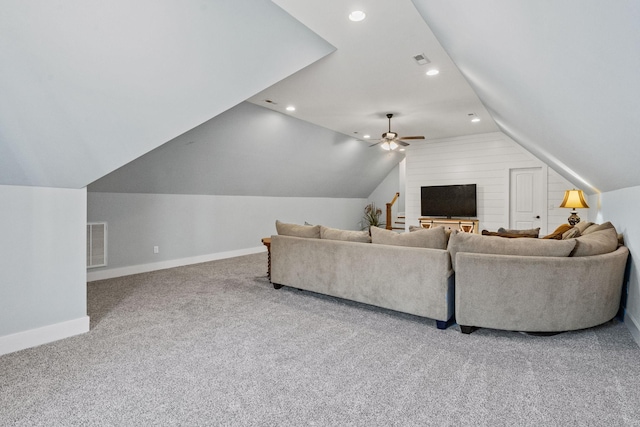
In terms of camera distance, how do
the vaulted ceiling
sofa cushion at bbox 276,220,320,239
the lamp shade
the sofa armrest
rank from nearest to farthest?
the vaulted ceiling, the sofa armrest, sofa cushion at bbox 276,220,320,239, the lamp shade

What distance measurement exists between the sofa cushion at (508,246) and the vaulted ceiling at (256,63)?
2.41 ft

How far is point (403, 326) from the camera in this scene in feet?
9.55

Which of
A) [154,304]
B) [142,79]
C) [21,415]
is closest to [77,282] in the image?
[154,304]

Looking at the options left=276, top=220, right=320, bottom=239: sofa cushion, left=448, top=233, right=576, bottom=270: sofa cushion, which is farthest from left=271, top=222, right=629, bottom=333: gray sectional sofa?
left=276, top=220, right=320, bottom=239: sofa cushion

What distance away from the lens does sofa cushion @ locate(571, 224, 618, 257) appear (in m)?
2.64

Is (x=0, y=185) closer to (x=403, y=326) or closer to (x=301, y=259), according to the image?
(x=301, y=259)

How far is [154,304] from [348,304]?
211 cm

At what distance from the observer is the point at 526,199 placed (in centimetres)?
707

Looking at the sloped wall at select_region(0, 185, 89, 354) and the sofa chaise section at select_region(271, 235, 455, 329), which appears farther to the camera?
the sofa chaise section at select_region(271, 235, 455, 329)

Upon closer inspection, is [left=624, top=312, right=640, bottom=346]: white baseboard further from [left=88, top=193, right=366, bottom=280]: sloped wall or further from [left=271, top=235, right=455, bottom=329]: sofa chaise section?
[left=88, top=193, right=366, bottom=280]: sloped wall

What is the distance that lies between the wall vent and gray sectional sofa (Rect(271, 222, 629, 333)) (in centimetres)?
372

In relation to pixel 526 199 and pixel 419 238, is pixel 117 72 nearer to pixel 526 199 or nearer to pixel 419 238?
pixel 419 238

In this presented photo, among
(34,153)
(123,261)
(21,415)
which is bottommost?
(21,415)

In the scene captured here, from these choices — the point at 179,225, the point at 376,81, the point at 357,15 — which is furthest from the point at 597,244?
the point at 179,225
